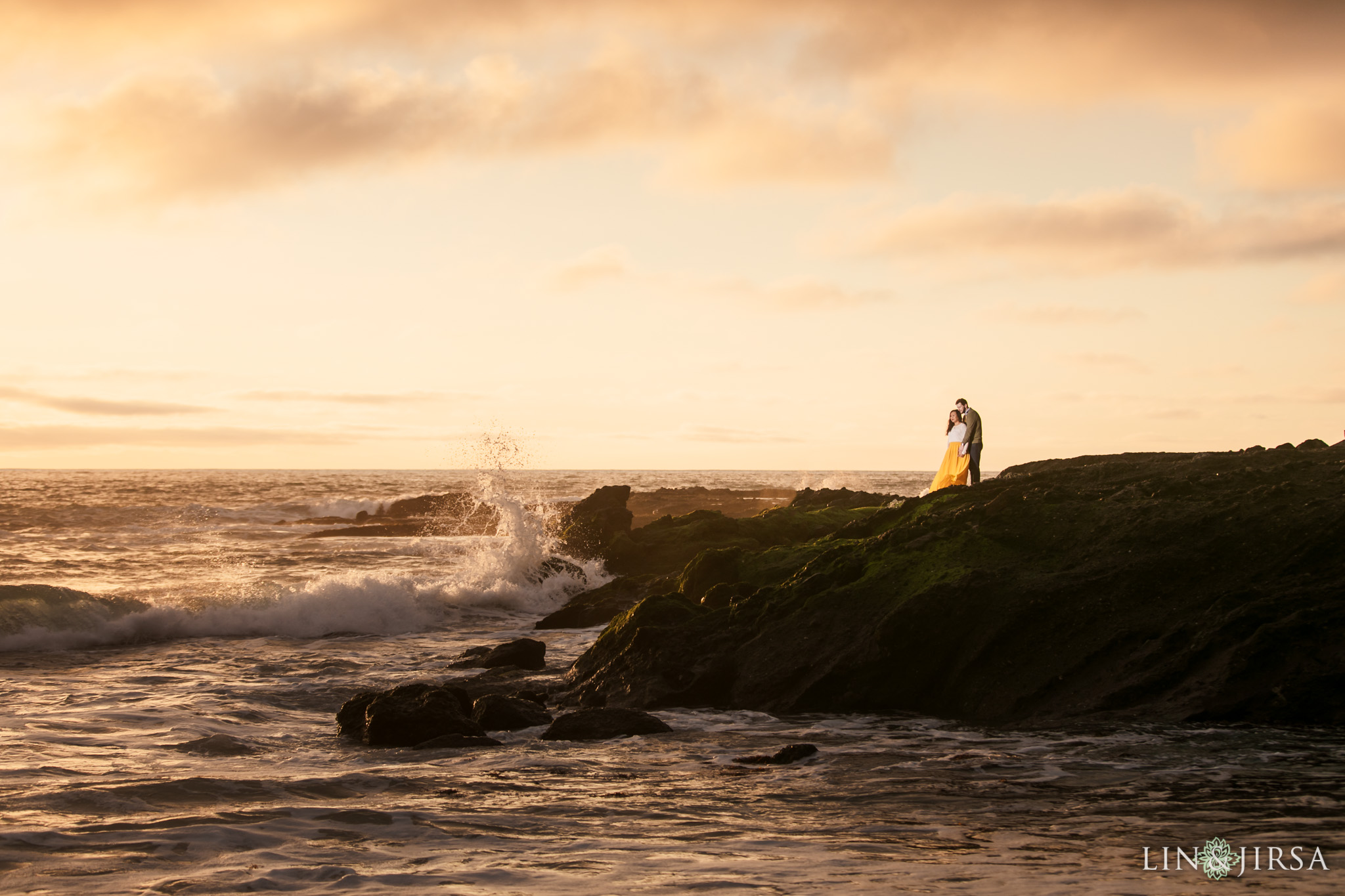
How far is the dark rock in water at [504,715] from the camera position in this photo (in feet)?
33.0

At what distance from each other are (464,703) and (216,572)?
17.4 metres

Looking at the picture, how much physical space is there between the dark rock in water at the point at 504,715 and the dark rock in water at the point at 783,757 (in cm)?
266

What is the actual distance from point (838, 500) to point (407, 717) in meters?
18.6

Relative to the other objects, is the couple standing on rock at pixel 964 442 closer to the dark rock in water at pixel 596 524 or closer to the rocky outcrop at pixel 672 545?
the rocky outcrop at pixel 672 545

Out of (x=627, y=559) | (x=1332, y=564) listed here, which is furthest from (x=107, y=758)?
(x=627, y=559)

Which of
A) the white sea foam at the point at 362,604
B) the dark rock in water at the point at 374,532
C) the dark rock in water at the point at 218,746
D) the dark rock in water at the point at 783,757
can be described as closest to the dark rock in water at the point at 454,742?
the dark rock in water at the point at 218,746

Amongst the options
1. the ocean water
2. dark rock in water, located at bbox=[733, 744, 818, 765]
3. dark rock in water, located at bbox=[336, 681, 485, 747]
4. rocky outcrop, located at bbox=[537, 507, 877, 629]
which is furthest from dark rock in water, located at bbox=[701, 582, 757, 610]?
dark rock in water, located at bbox=[733, 744, 818, 765]

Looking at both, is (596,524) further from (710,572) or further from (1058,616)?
(1058,616)

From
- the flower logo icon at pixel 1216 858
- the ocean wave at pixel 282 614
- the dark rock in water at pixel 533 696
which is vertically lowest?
the ocean wave at pixel 282 614

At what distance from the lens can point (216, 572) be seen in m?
25.1

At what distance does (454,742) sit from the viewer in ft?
30.8

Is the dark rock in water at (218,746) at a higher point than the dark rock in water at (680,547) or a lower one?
Result: lower

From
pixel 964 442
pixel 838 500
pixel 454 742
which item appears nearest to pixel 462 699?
pixel 454 742

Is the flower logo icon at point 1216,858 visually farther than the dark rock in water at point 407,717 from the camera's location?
No
